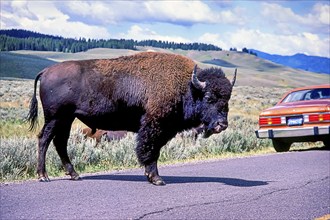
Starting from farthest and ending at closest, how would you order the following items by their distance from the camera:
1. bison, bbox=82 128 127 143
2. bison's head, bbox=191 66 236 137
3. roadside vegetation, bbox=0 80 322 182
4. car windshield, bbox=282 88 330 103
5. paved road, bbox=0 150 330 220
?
car windshield, bbox=282 88 330 103, bison, bbox=82 128 127 143, roadside vegetation, bbox=0 80 322 182, bison's head, bbox=191 66 236 137, paved road, bbox=0 150 330 220

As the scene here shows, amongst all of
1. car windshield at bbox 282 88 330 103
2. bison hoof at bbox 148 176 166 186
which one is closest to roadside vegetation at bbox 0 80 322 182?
car windshield at bbox 282 88 330 103

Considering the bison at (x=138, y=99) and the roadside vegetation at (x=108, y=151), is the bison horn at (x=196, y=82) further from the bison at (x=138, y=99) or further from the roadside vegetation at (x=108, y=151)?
the roadside vegetation at (x=108, y=151)

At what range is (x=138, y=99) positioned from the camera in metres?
8.80

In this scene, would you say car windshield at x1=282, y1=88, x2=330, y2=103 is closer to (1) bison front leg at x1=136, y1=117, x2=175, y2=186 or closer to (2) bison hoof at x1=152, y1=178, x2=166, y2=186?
(1) bison front leg at x1=136, y1=117, x2=175, y2=186

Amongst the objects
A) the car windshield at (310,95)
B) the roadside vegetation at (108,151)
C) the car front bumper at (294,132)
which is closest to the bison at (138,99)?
the roadside vegetation at (108,151)

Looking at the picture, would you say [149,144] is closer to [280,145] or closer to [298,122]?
[298,122]

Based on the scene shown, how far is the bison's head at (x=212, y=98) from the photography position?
339 inches

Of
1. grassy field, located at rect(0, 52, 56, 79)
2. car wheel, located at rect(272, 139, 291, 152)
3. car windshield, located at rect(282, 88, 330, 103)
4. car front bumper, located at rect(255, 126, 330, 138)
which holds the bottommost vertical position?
car wheel, located at rect(272, 139, 291, 152)

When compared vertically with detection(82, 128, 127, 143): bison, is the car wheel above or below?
below

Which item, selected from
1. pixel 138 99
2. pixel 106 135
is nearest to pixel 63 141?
pixel 138 99

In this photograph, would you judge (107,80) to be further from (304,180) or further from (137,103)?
(304,180)

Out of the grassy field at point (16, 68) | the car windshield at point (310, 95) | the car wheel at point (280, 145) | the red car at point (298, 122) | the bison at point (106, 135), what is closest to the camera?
the red car at point (298, 122)

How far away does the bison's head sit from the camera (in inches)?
339

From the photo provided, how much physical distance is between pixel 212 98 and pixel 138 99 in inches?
45.8
